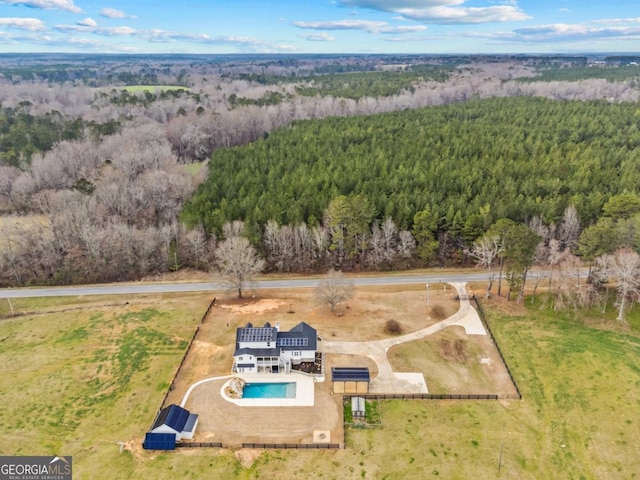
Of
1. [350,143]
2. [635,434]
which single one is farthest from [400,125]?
[635,434]

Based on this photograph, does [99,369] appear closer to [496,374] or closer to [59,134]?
[496,374]

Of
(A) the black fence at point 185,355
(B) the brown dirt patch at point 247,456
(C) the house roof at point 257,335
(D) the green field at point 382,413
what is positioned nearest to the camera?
(D) the green field at point 382,413

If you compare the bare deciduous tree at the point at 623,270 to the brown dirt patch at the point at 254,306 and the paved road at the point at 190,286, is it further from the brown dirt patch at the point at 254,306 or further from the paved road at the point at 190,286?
the brown dirt patch at the point at 254,306

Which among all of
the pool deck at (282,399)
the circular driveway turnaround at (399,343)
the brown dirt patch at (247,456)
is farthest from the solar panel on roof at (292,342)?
the brown dirt patch at (247,456)

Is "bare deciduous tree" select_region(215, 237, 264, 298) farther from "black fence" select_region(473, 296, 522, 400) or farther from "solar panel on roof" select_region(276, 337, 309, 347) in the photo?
"black fence" select_region(473, 296, 522, 400)

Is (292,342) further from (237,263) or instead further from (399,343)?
(237,263)

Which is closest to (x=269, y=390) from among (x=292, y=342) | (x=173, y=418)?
(x=292, y=342)
